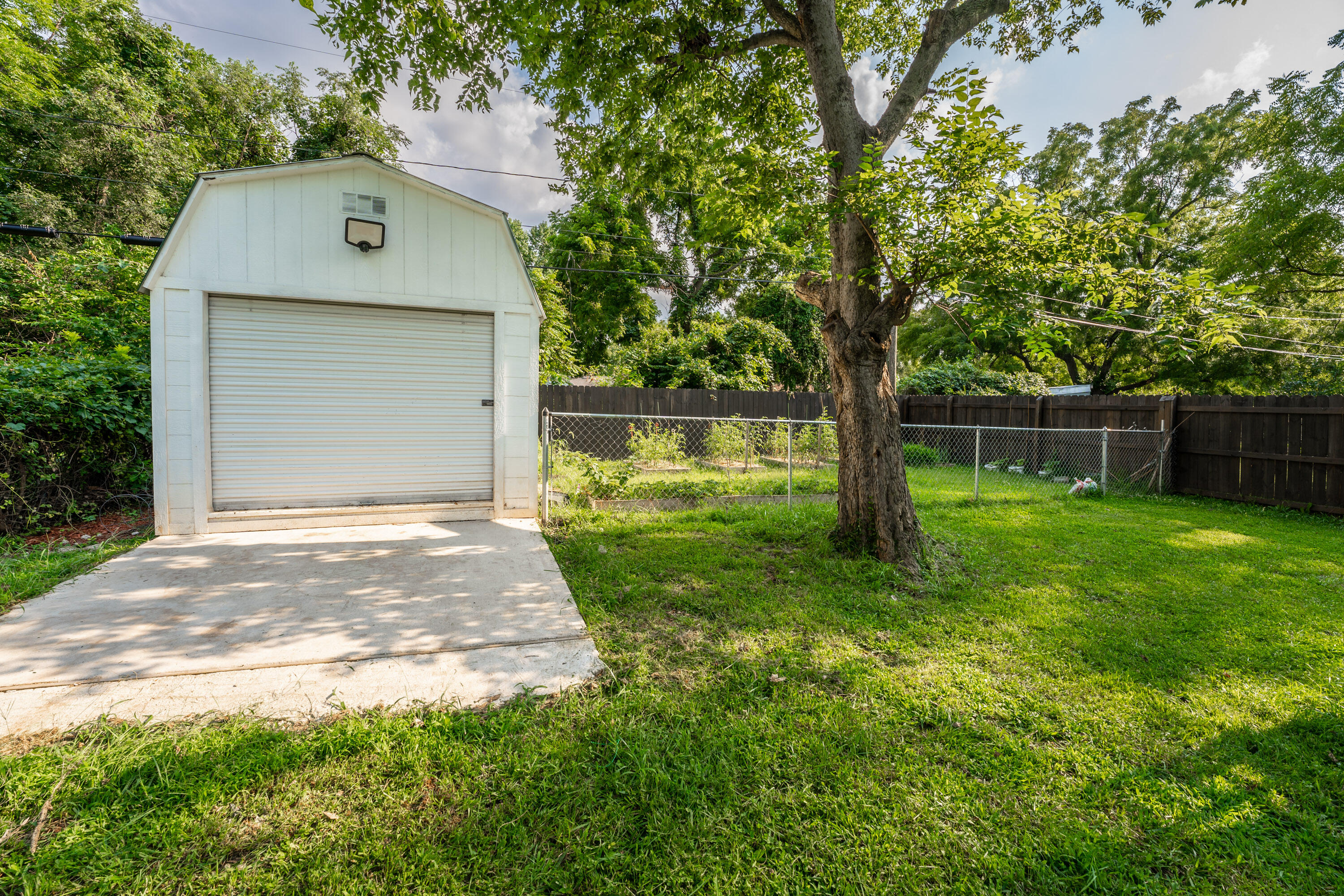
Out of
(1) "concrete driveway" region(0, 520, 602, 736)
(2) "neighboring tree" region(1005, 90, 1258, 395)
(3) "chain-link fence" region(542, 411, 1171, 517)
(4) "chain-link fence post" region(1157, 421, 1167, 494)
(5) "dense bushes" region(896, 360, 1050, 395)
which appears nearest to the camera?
(1) "concrete driveway" region(0, 520, 602, 736)

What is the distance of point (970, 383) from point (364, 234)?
46.2 feet

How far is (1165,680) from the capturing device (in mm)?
2535

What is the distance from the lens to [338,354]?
5.21 m

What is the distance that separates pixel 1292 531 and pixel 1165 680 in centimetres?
538

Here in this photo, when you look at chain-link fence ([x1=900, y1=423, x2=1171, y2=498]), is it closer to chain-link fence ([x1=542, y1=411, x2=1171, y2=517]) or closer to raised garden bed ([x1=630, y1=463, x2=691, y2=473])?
chain-link fence ([x1=542, y1=411, x2=1171, y2=517])

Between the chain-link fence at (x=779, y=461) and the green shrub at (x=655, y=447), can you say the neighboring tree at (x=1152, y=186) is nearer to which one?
the chain-link fence at (x=779, y=461)

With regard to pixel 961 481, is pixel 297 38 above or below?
above

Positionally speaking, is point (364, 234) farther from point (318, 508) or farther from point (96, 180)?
point (96, 180)

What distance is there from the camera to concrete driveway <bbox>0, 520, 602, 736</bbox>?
2.20m

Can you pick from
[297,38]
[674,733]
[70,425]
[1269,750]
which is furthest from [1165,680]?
[297,38]

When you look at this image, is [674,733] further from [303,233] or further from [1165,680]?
[303,233]

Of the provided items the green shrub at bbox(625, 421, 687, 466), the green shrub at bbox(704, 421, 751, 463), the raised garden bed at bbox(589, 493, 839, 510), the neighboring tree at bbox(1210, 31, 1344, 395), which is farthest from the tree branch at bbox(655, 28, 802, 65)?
the neighboring tree at bbox(1210, 31, 1344, 395)

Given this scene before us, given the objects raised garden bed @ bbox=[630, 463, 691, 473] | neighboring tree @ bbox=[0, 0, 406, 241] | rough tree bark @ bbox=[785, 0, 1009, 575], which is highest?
neighboring tree @ bbox=[0, 0, 406, 241]

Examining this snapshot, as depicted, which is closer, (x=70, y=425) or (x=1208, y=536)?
(x=70, y=425)
